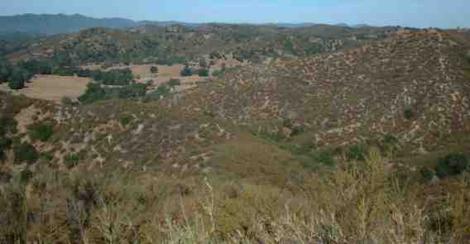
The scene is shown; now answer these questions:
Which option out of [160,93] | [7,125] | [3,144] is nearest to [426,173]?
[3,144]

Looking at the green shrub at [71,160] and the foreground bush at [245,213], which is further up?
the foreground bush at [245,213]

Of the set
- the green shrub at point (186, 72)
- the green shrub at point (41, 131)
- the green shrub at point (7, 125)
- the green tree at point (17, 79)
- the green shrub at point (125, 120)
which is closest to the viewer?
the green shrub at point (41, 131)

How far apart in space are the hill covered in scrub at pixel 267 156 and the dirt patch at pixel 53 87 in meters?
3.79

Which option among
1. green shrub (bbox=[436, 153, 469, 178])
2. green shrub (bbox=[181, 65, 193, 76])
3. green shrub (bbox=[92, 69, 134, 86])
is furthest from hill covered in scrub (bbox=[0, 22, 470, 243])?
green shrub (bbox=[181, 65, 193, 76])

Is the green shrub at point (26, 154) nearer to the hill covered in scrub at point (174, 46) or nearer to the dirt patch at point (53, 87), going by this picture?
the dirt patch at point (53, 87)

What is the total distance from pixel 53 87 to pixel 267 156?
2536 inches

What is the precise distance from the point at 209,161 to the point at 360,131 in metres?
23.1

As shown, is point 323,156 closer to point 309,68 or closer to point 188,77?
point 309,68

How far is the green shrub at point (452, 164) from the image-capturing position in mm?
41031

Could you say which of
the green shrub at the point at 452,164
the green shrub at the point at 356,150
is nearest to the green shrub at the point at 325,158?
the green shrub at the point at 356,150

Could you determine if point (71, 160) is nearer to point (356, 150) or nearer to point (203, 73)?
point (356, 150)

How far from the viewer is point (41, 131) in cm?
3878

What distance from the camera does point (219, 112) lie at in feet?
195

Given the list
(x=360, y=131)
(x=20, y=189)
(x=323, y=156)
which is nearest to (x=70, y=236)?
(x=20, y=189)
